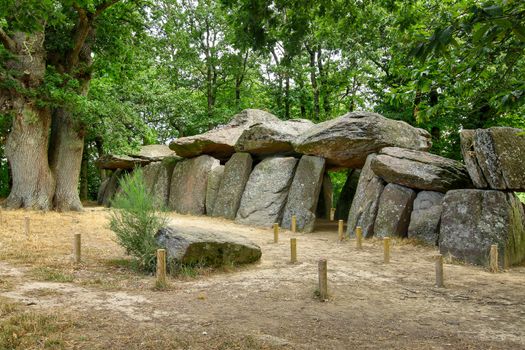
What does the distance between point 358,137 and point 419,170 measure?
→ 193cm

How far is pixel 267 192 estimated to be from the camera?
42.3 feet

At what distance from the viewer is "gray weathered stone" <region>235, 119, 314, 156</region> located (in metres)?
13.1

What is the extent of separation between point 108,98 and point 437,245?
965cm

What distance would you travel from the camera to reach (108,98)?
12742 mm

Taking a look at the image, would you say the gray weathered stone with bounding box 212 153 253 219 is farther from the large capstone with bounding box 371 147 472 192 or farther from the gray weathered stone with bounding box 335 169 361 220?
the large capstone with bounding box 371 147 472 192

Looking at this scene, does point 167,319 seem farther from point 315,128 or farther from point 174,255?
point 315,128

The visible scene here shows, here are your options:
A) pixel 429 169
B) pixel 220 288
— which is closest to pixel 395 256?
pixel 429 169

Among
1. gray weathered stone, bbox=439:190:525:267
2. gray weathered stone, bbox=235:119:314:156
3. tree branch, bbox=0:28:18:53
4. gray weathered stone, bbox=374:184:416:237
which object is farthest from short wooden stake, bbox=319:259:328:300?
tree branch, bbox=0:28:18:53

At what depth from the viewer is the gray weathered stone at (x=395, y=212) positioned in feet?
32.3

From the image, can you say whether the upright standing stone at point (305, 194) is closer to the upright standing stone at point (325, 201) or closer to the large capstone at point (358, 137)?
the large capstone at point (358, 137)

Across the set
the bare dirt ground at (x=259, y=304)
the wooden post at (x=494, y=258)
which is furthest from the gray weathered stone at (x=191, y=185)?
the wooden post at (x=494, y=258)

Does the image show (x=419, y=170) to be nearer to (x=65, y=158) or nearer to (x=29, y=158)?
(x=65, y=158)

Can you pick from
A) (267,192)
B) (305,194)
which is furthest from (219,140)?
(305,194)

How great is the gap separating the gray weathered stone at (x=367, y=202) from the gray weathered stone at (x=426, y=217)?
0.93 meters
